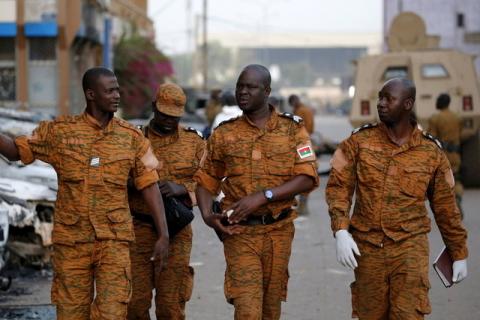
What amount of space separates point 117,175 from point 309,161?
1161 millimetres

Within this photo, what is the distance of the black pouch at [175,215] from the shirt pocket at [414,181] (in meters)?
1.59

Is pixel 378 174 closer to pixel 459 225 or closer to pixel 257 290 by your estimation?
pixel 459 225

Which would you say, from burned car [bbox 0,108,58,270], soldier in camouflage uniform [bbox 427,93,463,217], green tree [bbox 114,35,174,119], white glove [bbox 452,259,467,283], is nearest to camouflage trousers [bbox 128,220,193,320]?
white glove [bbox 452,259,467,283]

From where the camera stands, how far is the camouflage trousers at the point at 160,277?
6.96 meters

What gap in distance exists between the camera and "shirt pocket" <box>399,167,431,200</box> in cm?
605

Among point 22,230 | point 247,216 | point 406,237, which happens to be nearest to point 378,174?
point 406,237

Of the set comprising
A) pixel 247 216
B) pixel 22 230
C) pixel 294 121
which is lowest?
pixel 22 230

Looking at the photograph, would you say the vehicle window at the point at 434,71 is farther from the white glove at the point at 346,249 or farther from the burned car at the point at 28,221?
the white glove at the point at 346,249

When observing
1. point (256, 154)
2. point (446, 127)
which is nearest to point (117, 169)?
point (256, 154)

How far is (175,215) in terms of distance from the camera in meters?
6.96

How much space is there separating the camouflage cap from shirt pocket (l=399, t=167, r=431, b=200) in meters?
1.78

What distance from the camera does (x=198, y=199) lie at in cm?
662

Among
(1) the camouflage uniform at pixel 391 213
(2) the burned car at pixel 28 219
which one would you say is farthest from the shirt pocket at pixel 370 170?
(2) the burned car at pixel 28 219

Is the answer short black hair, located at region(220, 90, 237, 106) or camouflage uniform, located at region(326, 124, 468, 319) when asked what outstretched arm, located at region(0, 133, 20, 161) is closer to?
camouflage uniform, located at region(326, 124, 468, 319)
